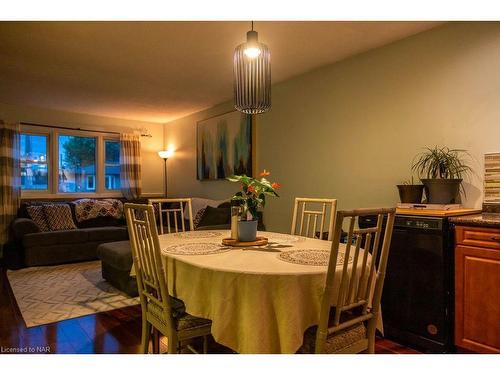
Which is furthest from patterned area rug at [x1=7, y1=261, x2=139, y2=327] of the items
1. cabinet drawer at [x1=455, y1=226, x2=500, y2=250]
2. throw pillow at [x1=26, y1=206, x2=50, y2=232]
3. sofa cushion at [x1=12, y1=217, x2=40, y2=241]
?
cabinet drawer at [x1=455, y1=226, x2=500, y2=250]

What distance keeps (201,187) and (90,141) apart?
216 centimetres

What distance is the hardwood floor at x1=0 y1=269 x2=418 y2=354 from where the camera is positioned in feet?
7.58

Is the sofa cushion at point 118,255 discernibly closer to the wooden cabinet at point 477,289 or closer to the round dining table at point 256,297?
the round dining table at point 256,297

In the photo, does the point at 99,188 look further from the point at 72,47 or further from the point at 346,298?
the point at 346,298

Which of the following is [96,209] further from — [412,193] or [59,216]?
[412,193]

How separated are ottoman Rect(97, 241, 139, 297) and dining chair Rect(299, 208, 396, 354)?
7.27 feet

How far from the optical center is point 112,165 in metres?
6.40

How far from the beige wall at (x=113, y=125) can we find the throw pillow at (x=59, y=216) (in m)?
1.47

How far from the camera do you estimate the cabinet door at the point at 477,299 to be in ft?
6.75

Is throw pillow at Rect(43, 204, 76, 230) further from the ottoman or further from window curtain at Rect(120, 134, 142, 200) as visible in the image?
the ottoman

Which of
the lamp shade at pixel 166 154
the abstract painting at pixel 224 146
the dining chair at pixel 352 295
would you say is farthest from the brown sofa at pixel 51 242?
the dining chair at pixel 352 295
